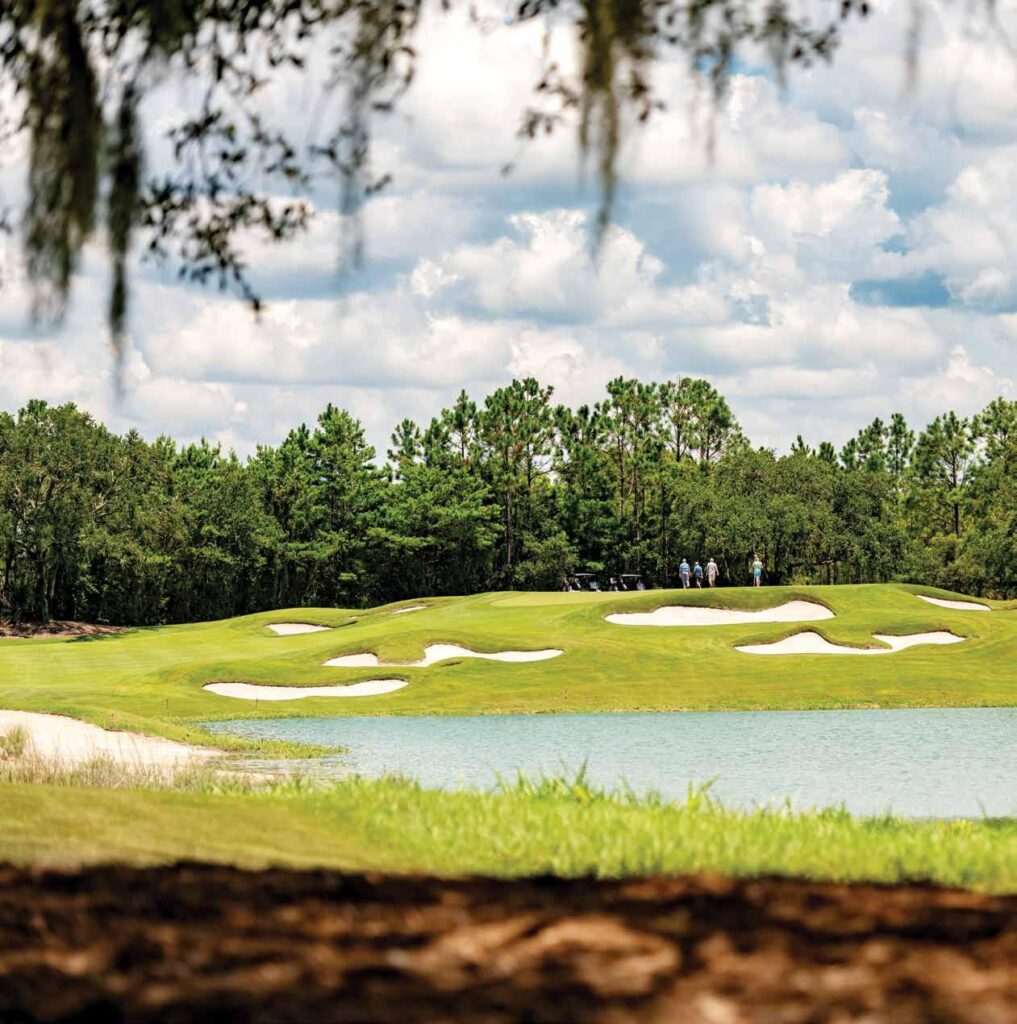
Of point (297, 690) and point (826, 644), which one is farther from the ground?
point (826, 644)

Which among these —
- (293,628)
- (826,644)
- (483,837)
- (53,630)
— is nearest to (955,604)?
(826,644)

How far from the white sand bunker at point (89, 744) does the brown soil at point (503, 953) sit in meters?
8.71

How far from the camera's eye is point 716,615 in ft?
114

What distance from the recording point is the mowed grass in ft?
79.1

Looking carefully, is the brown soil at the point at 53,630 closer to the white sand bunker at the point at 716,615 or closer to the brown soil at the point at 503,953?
the white sand bunker at the point at 716,615

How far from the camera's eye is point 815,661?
27.5 metres

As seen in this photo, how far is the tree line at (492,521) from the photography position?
61594 mm

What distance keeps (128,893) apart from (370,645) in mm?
24526

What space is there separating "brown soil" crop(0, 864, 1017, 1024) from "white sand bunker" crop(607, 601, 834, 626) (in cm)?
2901

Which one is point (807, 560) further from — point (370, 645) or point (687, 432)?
point (370, 645)

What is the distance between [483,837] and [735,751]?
1094 centimetres

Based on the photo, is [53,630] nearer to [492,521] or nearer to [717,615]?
[492,521]

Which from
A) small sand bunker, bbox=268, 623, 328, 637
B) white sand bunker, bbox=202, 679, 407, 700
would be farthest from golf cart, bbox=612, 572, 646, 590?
white sand bunker, bbox=202, 679, 407, 700

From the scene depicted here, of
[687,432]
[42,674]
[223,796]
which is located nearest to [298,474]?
[687,432]
